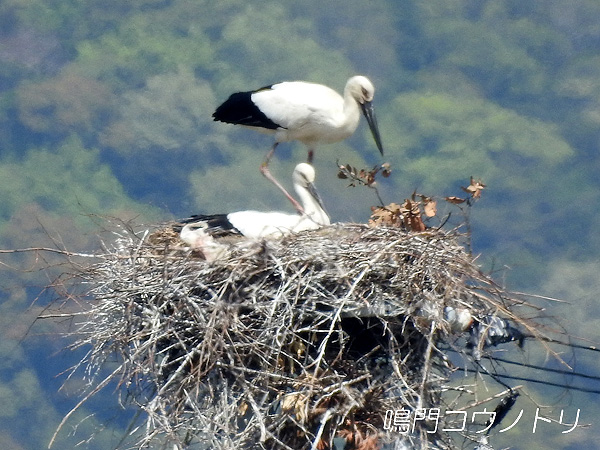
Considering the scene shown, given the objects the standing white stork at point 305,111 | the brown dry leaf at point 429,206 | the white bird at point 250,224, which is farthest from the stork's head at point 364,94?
the brown dry leaf at point 429,206

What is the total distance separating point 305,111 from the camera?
7.24 m

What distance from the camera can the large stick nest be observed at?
17.9 feet

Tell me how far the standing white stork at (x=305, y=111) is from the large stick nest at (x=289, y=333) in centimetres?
158

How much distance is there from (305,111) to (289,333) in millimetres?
2244

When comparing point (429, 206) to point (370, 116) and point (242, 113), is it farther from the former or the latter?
point (242, 113)

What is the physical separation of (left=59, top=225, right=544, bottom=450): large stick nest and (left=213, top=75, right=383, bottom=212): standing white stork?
5.17ft

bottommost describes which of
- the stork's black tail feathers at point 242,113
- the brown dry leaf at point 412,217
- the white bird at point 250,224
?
the white bird at point 250,224

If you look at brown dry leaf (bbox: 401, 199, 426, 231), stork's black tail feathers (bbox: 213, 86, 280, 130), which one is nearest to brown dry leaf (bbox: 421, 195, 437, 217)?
brown dry leaf (bbox: 401, 199, 426, 231)

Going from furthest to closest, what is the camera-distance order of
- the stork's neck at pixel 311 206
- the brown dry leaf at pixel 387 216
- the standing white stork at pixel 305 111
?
1. the standing white stork at pixel 305 111
2. the stork's neck at pixel 311 206
3. the brown dry leaf at pixel 387 216

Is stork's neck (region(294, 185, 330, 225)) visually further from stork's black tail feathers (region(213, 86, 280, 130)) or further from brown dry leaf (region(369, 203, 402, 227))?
stork's black tail feathers (region(213, 86, 280, 130))

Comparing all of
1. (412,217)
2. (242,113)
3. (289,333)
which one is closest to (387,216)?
(412,217)

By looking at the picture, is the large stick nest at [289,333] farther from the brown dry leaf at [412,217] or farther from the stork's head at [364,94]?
the stork's head at [364,94]

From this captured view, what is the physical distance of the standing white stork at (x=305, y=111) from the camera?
7.25 metres

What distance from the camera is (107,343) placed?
19.2ft
